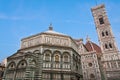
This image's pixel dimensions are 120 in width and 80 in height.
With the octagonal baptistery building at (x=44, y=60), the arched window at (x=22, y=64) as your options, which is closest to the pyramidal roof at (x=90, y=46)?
the octagonal baptistery building at (x=44, y=60)

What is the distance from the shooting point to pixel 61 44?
22.6 metres

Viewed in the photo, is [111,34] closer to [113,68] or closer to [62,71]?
[113,68]

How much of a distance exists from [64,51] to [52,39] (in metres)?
3.46

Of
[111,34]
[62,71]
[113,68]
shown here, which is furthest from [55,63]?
[111,34]

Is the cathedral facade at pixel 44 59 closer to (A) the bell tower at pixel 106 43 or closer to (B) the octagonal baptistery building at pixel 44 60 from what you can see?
(B) the octagonal baptistery building at pixel 44 60

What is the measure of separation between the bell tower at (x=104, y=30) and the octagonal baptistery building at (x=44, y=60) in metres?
30.5

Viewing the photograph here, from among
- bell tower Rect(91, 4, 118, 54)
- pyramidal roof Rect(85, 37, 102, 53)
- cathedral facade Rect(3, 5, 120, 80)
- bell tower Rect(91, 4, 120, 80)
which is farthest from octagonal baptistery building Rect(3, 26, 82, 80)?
bell tower Rect(91, 4, 118, 54)

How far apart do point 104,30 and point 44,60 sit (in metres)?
40.2

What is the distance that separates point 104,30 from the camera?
51531 millimetres

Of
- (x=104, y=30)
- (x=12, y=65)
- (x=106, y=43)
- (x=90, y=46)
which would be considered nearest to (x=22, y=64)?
(x=12, y=65)

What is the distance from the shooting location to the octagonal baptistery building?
18.8m

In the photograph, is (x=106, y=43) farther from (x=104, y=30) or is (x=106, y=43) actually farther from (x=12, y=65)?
(x=12, y=65)

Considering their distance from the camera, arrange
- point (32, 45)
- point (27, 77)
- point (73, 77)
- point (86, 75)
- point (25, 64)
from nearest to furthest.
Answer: point (27, 77)
point (25, 64)
point (73, 77)
point (32, 45)
point (86, 75)

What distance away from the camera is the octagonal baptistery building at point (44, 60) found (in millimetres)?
18844
